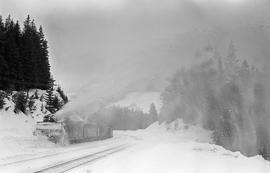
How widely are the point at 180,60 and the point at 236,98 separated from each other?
50.5ft

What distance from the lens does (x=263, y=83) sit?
186ft

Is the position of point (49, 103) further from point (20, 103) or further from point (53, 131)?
point (53, 131)

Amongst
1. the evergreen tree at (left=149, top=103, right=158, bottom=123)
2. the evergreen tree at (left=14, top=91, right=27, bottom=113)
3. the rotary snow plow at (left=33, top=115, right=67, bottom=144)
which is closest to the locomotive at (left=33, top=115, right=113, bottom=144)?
the rotary snow plow at (left=33, top=115, right=67, bottom=144)

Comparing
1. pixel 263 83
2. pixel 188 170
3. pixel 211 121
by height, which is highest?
pixel 263 83

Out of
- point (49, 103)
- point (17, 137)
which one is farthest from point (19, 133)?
point (49, 103)

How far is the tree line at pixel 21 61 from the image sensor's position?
47.8 m

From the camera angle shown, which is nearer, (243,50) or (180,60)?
(180,60)

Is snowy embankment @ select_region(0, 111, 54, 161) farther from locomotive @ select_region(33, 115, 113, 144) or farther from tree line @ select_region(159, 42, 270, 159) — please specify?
tree line @ select_region(159, 42, 270, 159)

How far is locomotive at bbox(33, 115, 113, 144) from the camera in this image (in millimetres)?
30266

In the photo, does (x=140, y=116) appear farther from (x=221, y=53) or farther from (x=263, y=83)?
(x=221, y=53)

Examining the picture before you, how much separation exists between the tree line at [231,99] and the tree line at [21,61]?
19354mm

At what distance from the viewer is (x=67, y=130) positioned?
32.0m

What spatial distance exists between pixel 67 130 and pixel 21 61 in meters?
22.6

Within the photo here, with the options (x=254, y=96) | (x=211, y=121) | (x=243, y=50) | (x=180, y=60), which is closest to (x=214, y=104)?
(x=211, y=121)
